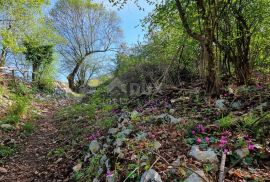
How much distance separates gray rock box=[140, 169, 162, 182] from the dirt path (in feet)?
5.29

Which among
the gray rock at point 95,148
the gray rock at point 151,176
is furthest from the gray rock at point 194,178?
the gray rock at point 95,148

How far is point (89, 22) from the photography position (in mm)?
23156

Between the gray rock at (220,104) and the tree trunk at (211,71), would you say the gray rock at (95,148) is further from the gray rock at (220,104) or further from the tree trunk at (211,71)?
the tree trunk at (211,71)

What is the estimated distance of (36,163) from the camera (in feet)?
16.4

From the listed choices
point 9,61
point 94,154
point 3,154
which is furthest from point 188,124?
point 9,61

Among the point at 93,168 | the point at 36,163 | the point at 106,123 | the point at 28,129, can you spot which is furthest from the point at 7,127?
the point at 93,168

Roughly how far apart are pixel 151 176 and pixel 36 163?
9.81 ft

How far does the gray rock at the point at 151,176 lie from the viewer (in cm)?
277

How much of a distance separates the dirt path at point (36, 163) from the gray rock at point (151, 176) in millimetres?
1612

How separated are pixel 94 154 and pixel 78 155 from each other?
0.65m

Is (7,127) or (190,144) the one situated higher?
(190,144)

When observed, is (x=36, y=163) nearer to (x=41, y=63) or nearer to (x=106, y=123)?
(x=106, y=123)

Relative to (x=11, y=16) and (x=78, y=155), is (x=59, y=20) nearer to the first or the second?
(x=11, y=16)

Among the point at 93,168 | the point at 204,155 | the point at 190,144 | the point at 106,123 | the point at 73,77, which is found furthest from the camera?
the point at 73,77
